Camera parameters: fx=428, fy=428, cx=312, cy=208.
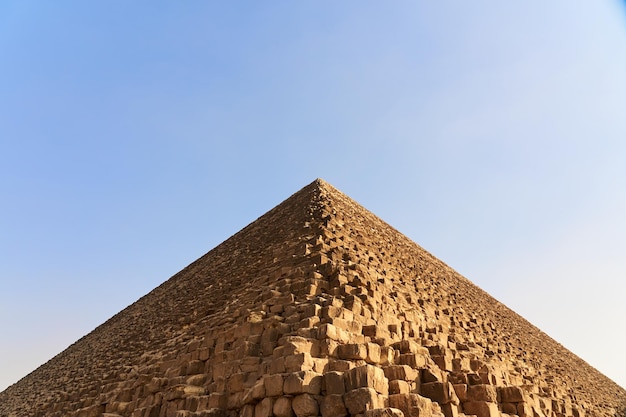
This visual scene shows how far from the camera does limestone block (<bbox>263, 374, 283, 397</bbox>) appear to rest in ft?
14.2

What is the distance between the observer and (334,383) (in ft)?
13.6

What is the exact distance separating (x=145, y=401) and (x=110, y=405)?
53.6 inches

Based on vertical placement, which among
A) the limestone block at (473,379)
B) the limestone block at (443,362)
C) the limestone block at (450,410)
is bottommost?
the limestone block at (450,410)

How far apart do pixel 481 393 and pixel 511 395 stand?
1.84ft

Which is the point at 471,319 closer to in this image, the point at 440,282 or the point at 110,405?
the point at 440,282

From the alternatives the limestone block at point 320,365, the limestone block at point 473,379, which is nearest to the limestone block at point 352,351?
the limestone block at point 320,365

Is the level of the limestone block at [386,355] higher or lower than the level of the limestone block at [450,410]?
higher

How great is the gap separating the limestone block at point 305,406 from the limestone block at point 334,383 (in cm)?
17

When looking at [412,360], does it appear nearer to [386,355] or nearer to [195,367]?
[386,355]

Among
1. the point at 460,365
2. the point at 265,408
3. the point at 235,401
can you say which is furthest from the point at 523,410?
the point at 235,401

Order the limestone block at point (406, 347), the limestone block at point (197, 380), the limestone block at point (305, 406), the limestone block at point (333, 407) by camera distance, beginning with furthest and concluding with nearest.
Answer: the limestone block at point (197, 380) → the limestone block at point (406, 347) → the limestone block at point (305, 406) → the limestone block at point (333, 407)

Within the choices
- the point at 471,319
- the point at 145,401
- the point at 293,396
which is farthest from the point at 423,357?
the point at 471,319

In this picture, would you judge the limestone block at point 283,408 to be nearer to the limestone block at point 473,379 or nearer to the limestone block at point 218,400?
the limestone block at point 218,400

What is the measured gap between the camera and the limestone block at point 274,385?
432cm
